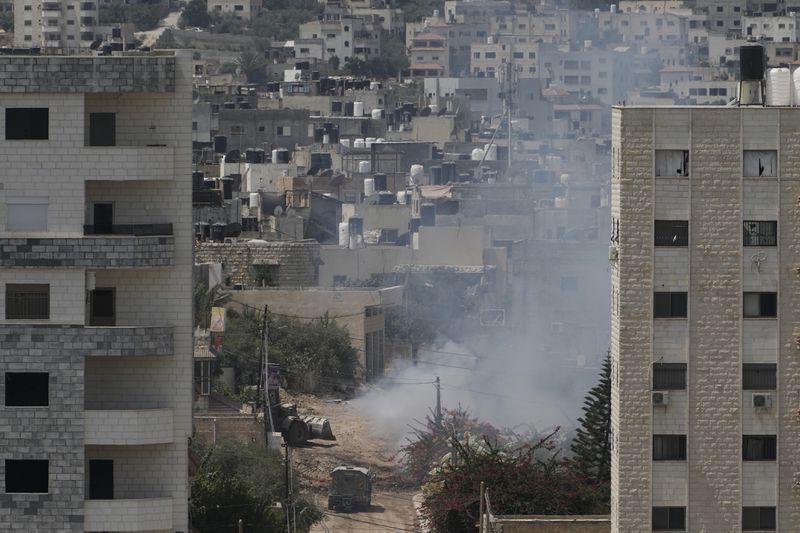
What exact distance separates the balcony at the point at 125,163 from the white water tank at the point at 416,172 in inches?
2514

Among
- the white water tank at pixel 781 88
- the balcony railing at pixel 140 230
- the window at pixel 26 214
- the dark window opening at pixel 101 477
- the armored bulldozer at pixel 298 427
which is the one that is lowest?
the armored bulldozer at pixel 298 427

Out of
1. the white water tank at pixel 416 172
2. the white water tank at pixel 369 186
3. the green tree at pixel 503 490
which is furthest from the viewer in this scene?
the white water tank at pixel 416 172

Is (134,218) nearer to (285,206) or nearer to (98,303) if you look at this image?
(98,303)

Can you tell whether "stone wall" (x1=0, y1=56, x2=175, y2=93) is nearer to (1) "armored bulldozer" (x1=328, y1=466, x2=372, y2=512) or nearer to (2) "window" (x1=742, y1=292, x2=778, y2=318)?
(2) "window" (x1=742, y1=292, x2=778, y2=318)

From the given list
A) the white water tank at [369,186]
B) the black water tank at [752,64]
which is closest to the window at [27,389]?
the black water tank at [752,64]

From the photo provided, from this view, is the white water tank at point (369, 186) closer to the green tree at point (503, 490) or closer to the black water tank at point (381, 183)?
the black water tank at point (381, 183)

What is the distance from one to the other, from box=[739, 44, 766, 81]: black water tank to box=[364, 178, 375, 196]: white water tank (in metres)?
57.1

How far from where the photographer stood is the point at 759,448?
1321 inches

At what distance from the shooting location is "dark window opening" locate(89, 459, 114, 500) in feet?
106

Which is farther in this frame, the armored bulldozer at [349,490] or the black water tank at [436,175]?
the black water tank at [436,175]

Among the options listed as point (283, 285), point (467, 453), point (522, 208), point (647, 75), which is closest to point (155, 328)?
point (467, 453)

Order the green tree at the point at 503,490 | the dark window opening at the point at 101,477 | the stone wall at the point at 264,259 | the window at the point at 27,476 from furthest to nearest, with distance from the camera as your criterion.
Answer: the stone wall at the point at 264,259 < the green tree at the point at 503,490 < the dark window opening at the point at 101,477 < the window at the point at 27,476

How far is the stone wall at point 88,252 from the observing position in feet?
105

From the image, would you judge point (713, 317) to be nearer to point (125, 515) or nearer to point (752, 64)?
point (752, 64)
